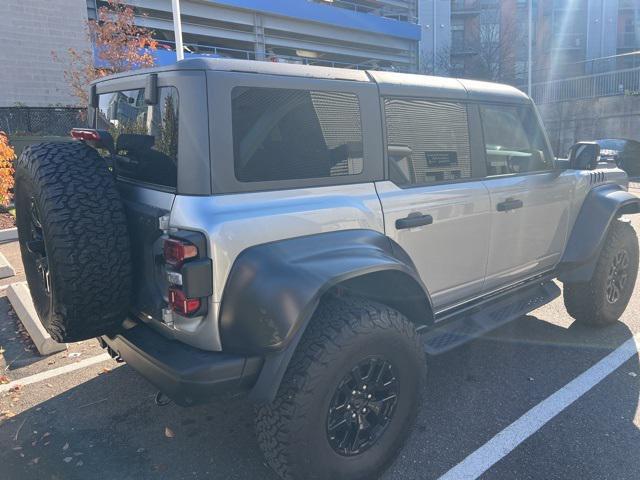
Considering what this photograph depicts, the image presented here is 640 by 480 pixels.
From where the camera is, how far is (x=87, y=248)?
2250 millimetres

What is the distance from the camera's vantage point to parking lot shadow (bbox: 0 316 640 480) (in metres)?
2.72

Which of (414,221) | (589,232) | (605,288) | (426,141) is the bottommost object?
(605,288)

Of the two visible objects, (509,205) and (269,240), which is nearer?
(269,240)

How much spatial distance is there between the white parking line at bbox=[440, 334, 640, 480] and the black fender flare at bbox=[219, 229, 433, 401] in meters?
1.12

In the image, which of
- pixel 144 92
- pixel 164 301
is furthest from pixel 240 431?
pixel 144 92

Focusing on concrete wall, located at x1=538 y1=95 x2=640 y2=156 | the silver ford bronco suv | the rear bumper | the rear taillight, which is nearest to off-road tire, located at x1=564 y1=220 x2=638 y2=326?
the silver ford bronco suv

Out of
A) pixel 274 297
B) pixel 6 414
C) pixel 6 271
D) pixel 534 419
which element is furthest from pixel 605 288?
pixel 6 271

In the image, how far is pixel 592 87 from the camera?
24188 mm

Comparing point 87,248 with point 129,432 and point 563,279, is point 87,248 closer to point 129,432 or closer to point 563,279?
point 129,432

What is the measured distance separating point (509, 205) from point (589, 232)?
1075mm

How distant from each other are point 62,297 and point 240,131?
3.55 ft

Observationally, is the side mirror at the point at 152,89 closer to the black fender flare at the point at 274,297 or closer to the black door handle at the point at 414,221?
the black fender flare at the point at 274,297

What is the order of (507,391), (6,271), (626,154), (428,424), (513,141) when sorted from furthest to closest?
(626,154), (6,271), (513,141), (507,391), (428,424)

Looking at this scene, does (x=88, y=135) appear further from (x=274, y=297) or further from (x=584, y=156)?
(x=584, y=156)
